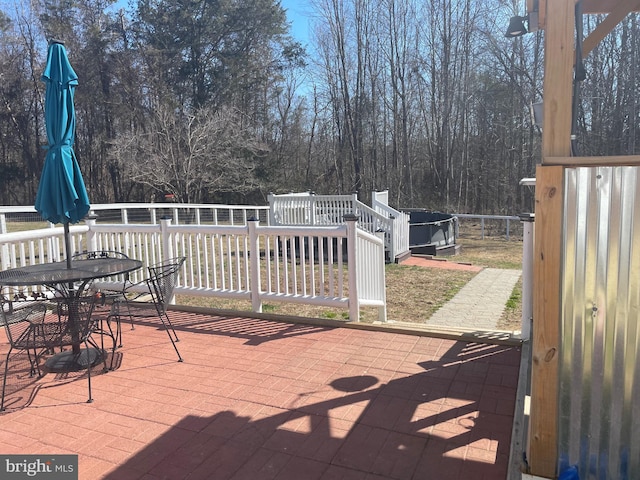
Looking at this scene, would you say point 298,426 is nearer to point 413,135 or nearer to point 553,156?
point 553,156

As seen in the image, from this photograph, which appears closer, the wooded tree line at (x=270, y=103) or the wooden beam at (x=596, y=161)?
the wooden beam at (x=596, y=161)

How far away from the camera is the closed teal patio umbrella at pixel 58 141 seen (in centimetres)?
339

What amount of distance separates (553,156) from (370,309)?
4997 millimetres

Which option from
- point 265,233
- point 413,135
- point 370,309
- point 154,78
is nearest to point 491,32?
point 413,135

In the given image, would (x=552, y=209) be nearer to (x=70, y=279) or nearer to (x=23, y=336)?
(x=70, y=279)

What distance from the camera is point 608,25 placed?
108 inches

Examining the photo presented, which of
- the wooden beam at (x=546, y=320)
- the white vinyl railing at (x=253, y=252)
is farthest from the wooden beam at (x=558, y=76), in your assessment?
the white vinyl railing at (x=253, y=252)

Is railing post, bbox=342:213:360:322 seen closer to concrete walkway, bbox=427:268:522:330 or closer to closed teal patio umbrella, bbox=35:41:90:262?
concrete walkway, bbox=427:268:522:330

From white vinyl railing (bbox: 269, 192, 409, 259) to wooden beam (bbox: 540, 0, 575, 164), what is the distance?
885 cm

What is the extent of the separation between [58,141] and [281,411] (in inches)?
99.6

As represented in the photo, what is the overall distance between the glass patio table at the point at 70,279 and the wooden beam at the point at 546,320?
264 centimetres

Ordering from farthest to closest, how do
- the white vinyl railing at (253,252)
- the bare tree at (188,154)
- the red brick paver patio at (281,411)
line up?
the bare tree at (188,154)
the white vinyl railing at (253,252)
the red brick paver patio at (281,411)

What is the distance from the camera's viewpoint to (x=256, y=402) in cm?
285

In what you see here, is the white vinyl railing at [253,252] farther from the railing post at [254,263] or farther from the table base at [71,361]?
the table base at [71,361]
